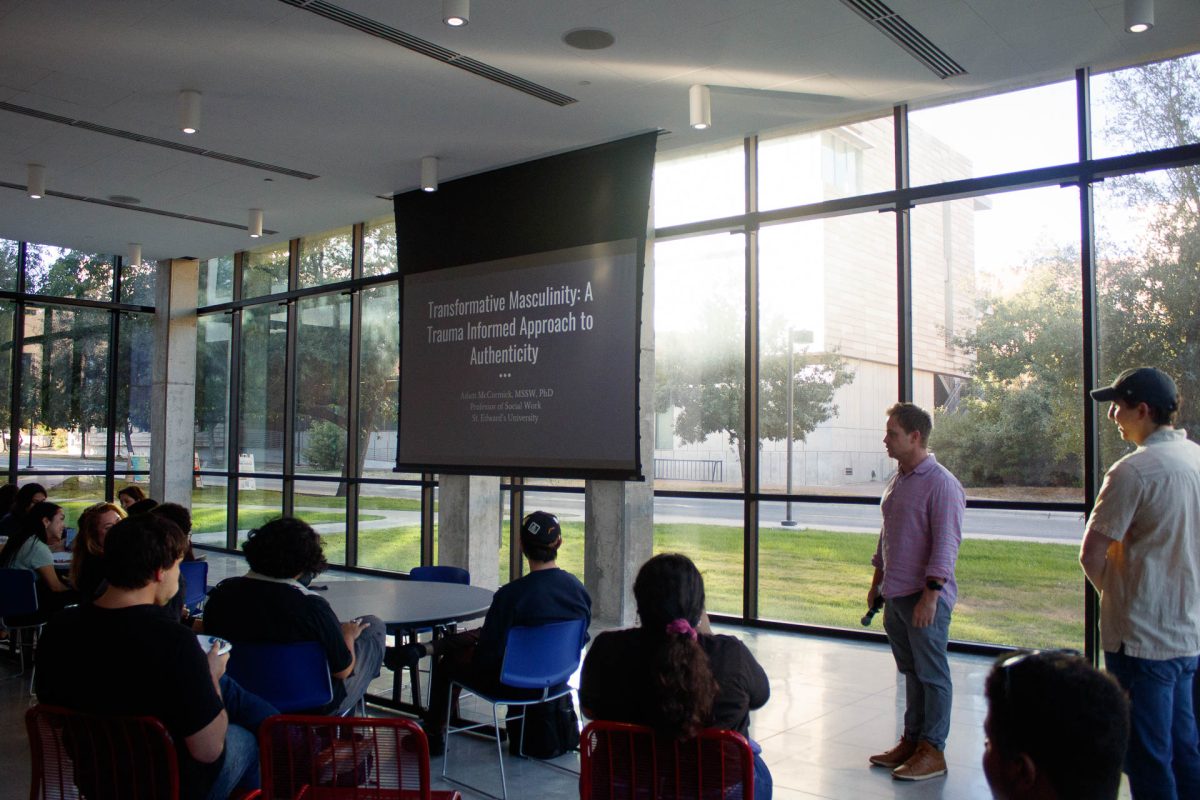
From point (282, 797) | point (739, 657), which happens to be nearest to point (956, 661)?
point (739, 657)

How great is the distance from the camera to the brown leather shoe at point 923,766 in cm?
389

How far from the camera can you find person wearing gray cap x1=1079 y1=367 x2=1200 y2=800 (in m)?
2.66

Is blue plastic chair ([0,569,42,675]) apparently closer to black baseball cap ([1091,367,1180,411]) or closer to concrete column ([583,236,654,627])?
concrete column ([583,236,654,627])

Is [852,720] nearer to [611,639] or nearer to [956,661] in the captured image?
[956,661]

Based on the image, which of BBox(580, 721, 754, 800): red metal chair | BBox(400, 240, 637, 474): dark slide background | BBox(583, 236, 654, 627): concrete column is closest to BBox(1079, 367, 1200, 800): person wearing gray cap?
BBox(580, 721, 754, 800): red metal chair

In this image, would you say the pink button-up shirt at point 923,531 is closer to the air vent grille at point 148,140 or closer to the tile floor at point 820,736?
the tile floor at point 820,736

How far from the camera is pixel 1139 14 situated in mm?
4508

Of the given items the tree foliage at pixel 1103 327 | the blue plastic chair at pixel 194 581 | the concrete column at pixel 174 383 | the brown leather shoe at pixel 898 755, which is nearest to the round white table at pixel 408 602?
the blue plastic chair at pixel 194 581

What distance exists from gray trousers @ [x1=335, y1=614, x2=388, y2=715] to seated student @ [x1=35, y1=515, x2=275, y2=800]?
102 cm

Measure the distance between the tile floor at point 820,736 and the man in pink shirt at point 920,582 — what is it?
189 mm

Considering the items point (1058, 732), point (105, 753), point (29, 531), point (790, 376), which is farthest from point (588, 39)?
point (1058, 732)

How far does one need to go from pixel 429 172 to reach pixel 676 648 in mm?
5948

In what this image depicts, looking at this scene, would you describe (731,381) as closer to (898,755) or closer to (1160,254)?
(1160,254)

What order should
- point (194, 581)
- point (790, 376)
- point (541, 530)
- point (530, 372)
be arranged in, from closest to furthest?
point (541, 530), point (194, 581), point (790, 376), point (530, 372)
